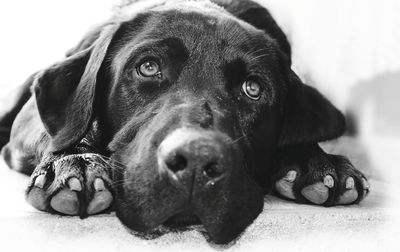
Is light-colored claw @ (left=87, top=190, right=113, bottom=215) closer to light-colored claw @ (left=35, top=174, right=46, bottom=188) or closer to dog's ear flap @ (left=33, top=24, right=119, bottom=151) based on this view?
light-colored claw @ (left=35, top=174, right=46, bottom=188)

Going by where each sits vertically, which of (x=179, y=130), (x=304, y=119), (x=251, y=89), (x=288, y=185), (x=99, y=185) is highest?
(x=179, y=130)

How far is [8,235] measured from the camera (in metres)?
1.76

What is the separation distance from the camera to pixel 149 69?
2174mm

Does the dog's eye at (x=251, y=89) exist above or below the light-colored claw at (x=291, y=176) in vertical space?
above

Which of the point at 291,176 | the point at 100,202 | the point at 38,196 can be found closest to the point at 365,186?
the point at 291,176

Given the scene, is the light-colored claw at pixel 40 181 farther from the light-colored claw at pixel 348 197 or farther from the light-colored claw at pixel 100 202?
the light-colored claw at pixel 348 197

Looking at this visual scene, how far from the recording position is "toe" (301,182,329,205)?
2.16m

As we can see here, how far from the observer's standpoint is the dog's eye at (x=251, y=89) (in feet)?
7.45

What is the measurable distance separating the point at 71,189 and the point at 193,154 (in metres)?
0.49

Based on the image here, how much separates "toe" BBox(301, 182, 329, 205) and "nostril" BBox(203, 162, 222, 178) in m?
0.70

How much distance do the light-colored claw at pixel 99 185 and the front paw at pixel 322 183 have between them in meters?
0.86

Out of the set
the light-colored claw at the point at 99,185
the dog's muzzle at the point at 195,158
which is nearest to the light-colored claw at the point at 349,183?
the dog's muzzle at the point at 195,158

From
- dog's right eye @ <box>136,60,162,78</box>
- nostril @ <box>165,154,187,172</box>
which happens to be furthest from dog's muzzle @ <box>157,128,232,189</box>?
dog's right eye @ <box>136,60,162,78</box>

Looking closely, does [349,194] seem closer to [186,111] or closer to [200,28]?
[186,111]
